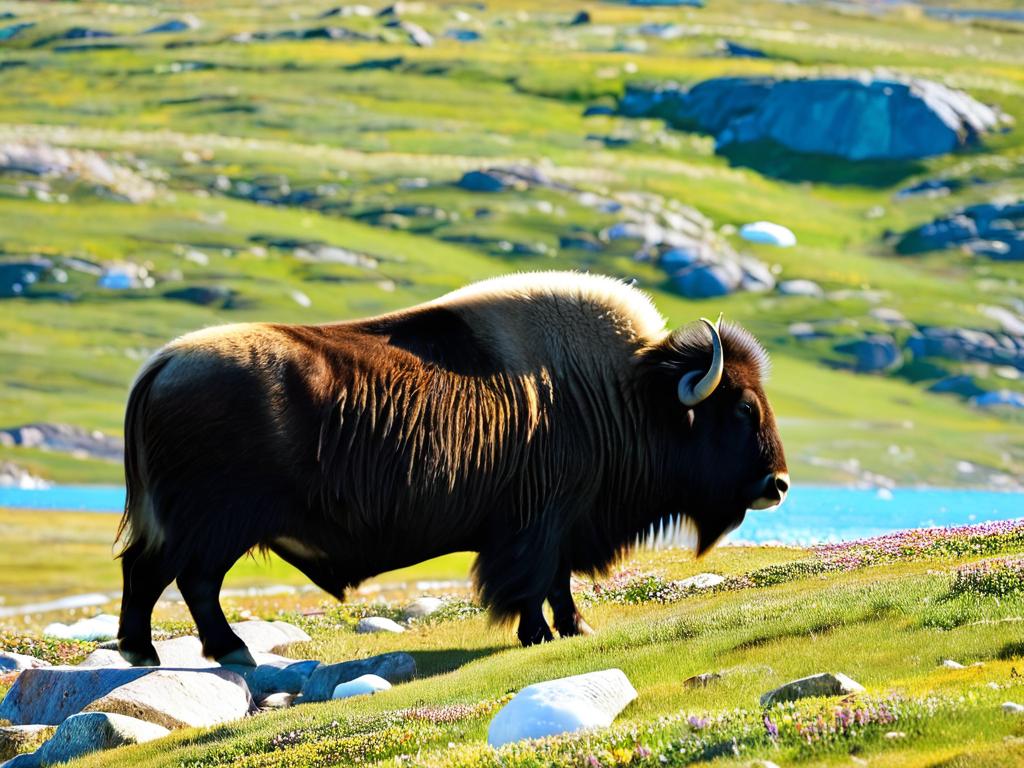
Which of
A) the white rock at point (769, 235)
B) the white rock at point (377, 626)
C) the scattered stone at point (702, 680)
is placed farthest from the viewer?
the white rock at point (769, 235)

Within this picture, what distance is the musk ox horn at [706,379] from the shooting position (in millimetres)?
16531

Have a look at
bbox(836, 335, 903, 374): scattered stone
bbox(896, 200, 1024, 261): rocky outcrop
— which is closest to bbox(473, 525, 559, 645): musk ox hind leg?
bbox(836, 335, 903, 374): scattered stone

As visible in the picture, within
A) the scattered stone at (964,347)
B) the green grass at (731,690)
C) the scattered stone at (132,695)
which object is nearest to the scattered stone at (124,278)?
the scattered stone at (964,347)

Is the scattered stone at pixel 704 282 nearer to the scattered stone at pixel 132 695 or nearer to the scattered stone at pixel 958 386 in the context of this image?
the scattered stone at pixel 958 386

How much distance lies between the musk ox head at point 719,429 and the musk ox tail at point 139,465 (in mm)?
5475

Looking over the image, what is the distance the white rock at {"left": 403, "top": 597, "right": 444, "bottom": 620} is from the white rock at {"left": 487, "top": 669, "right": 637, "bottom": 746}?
987cm

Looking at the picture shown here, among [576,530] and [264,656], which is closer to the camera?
[576,530]

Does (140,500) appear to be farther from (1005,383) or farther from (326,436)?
(1005,383)

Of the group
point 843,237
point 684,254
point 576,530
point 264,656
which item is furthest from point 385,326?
point 843,237

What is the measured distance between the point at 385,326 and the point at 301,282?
130878 millimetres

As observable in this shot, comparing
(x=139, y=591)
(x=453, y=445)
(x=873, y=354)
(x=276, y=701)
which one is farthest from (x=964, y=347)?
(x=139, y=591)

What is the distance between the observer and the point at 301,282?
146m

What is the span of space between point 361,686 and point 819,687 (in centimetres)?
563

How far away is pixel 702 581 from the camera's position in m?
20.1
